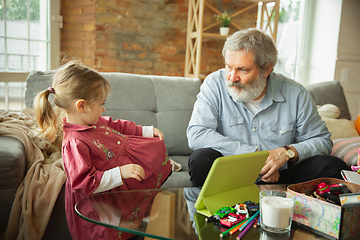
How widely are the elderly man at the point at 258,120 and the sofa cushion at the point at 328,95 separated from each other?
0.83 metres

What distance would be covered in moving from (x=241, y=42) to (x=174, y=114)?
73 cm

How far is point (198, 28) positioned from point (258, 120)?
164cm

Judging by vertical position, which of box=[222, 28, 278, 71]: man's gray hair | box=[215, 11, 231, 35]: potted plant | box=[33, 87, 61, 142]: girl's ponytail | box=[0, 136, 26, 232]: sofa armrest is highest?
box=[215, 11, 231, 35]: potted plant

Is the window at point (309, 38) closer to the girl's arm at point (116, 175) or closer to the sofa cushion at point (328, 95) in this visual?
the sofa cushion at point (328, 95)

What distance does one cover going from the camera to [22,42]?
9.52 feet

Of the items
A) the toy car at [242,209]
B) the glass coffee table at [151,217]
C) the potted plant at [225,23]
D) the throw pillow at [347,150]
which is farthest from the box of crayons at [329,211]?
the potted plant at [225,23]

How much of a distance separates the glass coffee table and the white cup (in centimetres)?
Result: 2

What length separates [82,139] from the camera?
3.85 ft

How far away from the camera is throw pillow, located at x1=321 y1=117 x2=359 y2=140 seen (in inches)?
84.3

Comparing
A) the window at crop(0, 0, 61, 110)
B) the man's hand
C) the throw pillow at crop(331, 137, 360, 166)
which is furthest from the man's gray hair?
the window at crop(0, 0, 61, 110)

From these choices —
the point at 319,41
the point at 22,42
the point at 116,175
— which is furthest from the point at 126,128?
the point at 319,41

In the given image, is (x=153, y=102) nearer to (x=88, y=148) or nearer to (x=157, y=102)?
(x=157, y=102)

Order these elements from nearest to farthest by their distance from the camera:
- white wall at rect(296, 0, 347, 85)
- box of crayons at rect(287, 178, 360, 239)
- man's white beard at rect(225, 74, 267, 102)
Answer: box of crayons at rect(287, 178, 360, 239), man's white beard at rect(225, 74, 267, 102), white wall at rect(296, 0, 347, 85)

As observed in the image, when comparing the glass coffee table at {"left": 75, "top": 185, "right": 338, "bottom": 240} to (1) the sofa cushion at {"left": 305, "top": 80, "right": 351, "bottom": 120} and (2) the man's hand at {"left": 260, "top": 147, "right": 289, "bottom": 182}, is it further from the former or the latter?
(1) the sofa cushion at {"left": 305, "top": 80, "right": 351, "bottom": 120}
